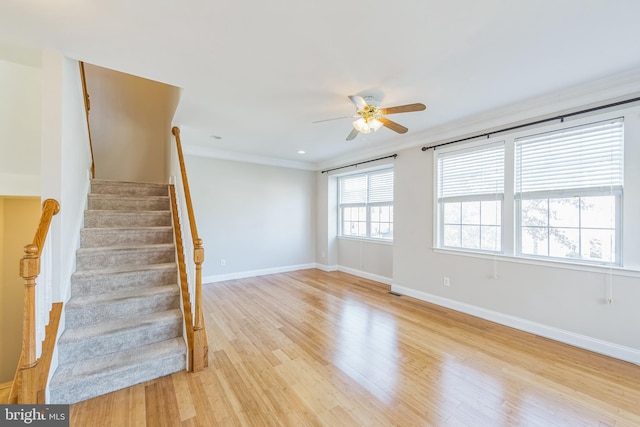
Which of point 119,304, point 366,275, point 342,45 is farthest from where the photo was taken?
point 366,275

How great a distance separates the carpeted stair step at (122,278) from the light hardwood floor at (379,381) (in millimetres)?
819

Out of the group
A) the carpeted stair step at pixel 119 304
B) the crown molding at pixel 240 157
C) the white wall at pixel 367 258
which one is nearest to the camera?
the carpeted stair step at pixel 119 304

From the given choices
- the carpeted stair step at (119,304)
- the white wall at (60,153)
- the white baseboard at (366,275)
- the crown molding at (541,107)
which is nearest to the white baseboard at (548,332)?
the white baseboard at (366,275)

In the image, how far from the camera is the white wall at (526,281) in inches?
92.2

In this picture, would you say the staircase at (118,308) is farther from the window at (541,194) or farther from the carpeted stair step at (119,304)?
the window at (541,194)

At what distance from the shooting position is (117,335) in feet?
6.97

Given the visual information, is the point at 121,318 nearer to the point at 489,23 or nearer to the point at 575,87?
the point at 489,23

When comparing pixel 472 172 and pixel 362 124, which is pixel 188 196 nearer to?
pixel 362 124

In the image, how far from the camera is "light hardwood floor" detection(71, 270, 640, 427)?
1.71m

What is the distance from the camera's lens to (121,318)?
2303 mm

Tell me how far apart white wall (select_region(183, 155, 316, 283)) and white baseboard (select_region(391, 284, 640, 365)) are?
10.3ft

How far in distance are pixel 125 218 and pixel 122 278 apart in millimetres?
893

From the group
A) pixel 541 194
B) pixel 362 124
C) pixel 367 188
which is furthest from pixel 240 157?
pixel 541 194

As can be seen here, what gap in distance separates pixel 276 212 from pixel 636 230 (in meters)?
5.10
